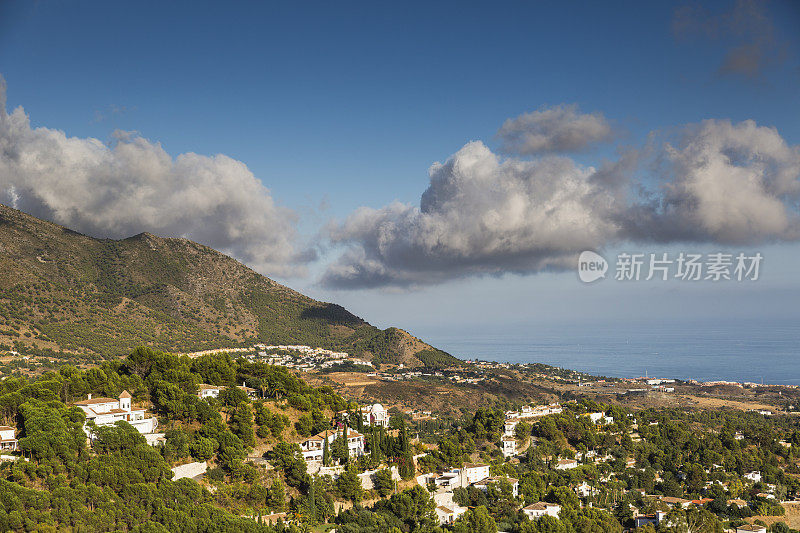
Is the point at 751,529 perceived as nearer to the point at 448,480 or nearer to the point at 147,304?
the point at 448,480

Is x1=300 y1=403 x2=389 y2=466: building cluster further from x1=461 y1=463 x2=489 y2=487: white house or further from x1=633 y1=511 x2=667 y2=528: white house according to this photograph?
x1=633 y1=511 x2=667 y2=528: white house

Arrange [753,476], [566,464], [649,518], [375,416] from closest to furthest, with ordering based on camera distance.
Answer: [649,518] → [753,476] → [566,464] → [375,416]

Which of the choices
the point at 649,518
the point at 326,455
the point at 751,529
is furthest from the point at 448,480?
the point at 751,529

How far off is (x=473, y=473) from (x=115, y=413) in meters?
22.6

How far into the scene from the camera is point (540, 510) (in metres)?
37.8

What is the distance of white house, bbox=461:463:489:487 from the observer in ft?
140

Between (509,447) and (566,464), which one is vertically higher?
(509,447)

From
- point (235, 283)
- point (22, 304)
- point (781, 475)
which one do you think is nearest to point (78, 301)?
point (22, 304)

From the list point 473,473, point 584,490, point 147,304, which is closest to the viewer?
point 473,473

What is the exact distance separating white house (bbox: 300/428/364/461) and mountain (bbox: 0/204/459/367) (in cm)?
5707

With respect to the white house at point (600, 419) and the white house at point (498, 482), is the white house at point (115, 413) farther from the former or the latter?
the white house at point (600, 419)

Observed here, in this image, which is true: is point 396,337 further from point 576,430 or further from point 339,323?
point 576,430

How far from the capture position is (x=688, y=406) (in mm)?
92562

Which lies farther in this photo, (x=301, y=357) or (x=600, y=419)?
(x=301, y=357)
